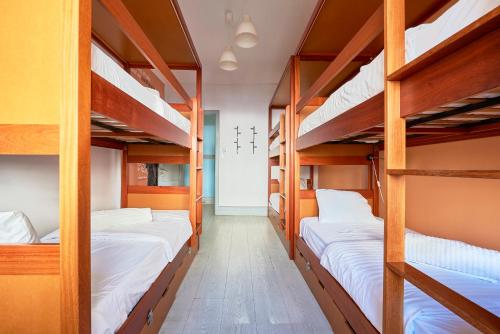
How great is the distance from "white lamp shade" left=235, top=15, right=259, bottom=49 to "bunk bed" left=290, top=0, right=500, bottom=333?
1.99 feet

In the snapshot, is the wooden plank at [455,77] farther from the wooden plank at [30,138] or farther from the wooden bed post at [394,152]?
the wooden plank at [30,138]

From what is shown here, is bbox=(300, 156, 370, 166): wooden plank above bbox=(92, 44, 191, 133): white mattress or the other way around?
the other way around

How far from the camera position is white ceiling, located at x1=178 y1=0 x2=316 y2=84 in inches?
115

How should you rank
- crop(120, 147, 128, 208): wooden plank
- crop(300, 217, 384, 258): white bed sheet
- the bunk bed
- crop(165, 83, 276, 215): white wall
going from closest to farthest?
the bunk bed, crop(300, 217, 384, 258): white bed sheet, crop(120, 147, 128, 208): wooden plank, crop(165, 83, 276, 215): white wall

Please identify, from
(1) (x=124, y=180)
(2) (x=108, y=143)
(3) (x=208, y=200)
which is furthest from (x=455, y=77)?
(3) (x=208, y=200)

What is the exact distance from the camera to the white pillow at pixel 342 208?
238 cm

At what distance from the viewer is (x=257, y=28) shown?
336 cm

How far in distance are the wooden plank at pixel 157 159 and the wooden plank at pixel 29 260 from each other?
2218 millimetres

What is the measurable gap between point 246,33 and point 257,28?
1.03m

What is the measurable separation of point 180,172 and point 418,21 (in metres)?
6.38

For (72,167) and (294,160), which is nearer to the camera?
(72,167)

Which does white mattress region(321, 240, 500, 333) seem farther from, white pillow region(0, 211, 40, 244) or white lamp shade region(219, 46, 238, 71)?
white lamp shade region(219, 46, 238, 71)

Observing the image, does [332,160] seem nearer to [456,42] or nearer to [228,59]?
[228,59]

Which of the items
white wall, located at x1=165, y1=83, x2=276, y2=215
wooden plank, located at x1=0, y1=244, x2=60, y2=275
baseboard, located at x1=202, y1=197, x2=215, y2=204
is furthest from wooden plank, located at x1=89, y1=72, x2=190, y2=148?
baseboard, located at x1=202, y1=197, x2=215, y2=204
